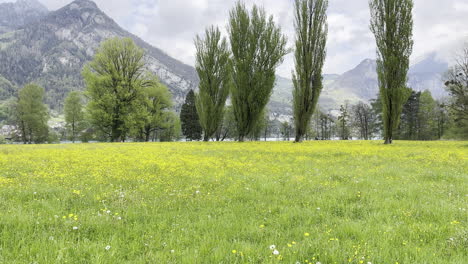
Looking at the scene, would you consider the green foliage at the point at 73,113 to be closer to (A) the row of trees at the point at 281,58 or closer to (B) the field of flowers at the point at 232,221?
(A) the row of trees at the point at 281,58

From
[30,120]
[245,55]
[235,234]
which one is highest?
[245,55]

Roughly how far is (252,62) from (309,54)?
7373 millimetres

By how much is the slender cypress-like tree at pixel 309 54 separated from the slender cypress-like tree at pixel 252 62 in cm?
266

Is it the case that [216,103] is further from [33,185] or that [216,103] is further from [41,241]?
[41,241]

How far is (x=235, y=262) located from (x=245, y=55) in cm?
3156

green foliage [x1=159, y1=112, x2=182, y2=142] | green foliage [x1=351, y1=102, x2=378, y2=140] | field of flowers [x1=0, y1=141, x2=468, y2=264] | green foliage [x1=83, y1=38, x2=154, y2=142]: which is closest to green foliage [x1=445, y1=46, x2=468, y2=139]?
field of flowers [x1=0, y1=141, x2=468, y2=264]

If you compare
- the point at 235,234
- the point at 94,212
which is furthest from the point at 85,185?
the point at 235,234

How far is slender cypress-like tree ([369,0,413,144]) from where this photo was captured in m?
26.7

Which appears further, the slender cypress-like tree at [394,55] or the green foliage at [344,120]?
the green foliage at [344,120]

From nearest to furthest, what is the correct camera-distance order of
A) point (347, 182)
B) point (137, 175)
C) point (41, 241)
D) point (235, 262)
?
1. point (235, 262)
2. point (41, 241)
3. point (347, 182)
4. point (137, 175)

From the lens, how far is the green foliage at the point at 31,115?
55.0 m

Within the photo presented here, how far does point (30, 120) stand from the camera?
179ft

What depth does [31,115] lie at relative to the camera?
2149 inches

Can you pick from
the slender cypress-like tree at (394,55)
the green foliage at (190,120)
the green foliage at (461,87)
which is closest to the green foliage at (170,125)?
the green foliage at (190,120)
